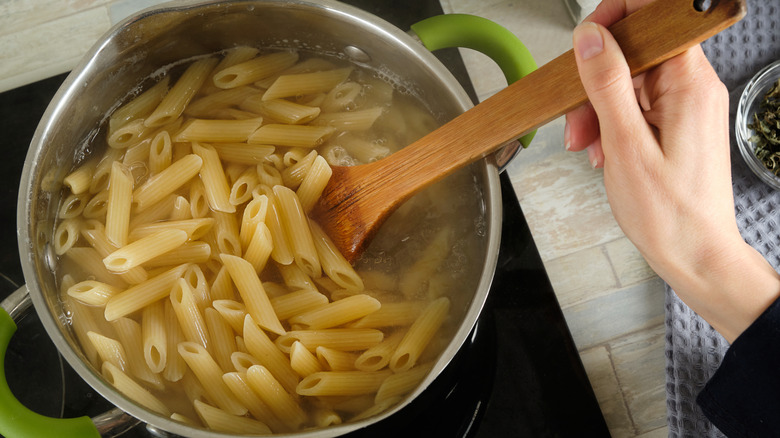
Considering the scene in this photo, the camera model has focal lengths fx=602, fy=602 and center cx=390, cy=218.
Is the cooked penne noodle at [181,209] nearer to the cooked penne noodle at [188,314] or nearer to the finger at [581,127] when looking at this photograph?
the cooked penne noodle at [188,314]

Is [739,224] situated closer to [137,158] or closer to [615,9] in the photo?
[615,9]

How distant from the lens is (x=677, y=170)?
733mm

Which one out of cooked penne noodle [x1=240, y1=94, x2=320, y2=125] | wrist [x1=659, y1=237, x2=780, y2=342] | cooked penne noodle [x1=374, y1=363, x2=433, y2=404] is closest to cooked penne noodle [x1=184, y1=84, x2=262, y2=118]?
cooked penne noodle [x1=240, y1=94, x2=320, y2=125]

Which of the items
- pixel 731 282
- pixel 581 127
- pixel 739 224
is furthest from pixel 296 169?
pixel 739 224

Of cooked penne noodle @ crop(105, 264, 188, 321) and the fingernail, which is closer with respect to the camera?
the fingernail

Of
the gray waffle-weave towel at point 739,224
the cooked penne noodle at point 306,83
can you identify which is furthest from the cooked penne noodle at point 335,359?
the gray waffle-weave towel at point 739,224

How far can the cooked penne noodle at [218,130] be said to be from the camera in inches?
38.5

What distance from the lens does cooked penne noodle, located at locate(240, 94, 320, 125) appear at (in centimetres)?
100

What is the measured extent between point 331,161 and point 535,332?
0.46 metres

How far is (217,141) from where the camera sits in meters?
0.99

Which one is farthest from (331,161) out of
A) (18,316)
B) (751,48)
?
(751,48)

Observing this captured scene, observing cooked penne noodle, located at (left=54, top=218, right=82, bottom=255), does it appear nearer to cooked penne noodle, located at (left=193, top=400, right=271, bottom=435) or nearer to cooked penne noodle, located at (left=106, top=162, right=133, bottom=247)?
cooked penne noodle, located at (left=106, top=162, right=133, bottom=247)

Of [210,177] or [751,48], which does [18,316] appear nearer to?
[210,177]

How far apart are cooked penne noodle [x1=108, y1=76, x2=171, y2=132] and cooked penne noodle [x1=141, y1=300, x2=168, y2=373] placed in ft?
1.00
